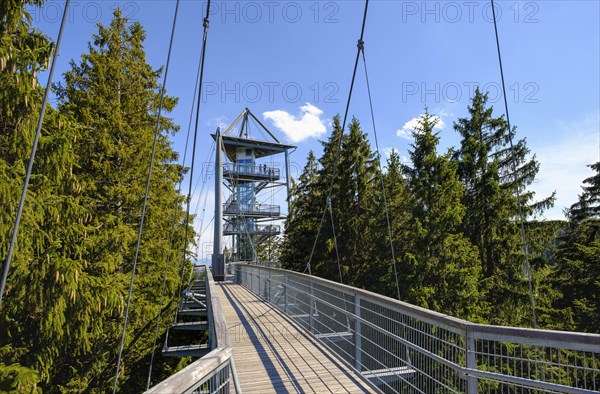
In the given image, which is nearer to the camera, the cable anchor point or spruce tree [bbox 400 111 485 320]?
the cable anchor point

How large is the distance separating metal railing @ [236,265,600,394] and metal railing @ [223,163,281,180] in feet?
73.2

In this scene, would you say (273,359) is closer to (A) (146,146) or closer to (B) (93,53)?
(A) (146,146)

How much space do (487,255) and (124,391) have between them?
18.0 meters

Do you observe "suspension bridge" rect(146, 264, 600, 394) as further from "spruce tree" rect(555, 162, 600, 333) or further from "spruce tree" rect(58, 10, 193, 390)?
"spruce tree" rect(555, 162, 600, 333)

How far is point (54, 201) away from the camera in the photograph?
779 cm

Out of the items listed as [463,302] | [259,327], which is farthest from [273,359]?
[463,302]

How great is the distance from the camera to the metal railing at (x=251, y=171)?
2892cm

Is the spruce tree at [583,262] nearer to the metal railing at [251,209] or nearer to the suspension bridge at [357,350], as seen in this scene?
the suspension bridge at [357,350]

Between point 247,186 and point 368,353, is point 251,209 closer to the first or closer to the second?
point 247,186

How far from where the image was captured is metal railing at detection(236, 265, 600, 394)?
2400 millimetres

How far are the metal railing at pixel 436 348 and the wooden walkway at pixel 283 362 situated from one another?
0.97 feet

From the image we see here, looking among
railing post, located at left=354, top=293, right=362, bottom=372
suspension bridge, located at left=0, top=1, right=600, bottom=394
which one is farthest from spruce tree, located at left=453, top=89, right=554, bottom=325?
railing post, located at left=354, top=293, right=362, bottom=372

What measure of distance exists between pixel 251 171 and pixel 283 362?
24979mm

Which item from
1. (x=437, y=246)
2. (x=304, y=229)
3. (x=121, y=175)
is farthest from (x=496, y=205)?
(x=121, y=175)
